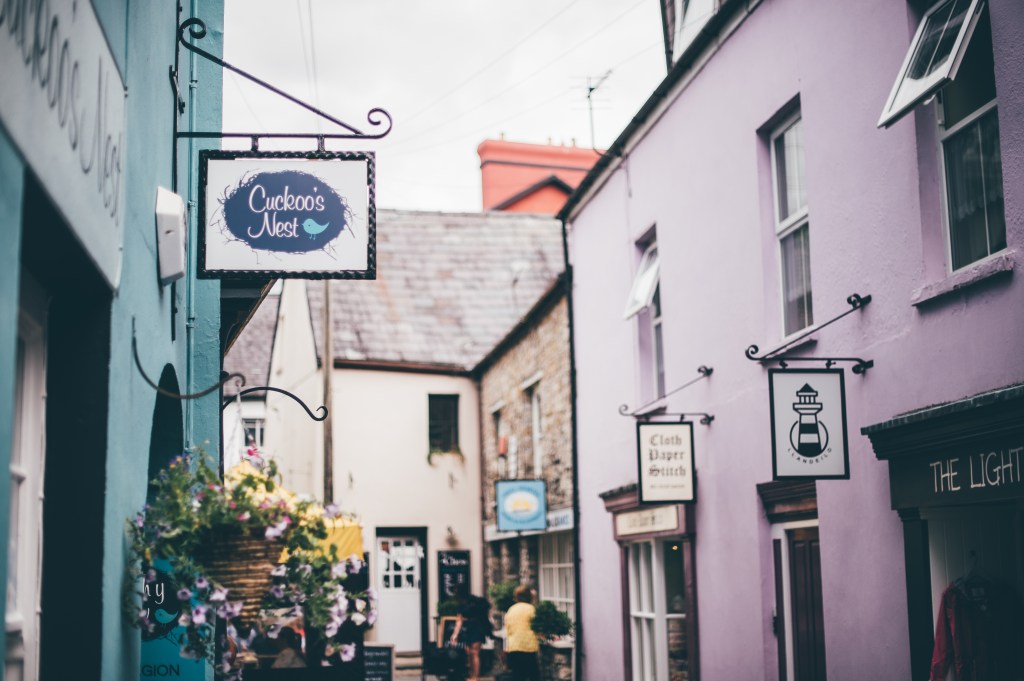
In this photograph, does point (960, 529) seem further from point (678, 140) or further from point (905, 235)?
point (678, 140)

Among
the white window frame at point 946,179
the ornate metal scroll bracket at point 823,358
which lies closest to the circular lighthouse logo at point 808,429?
the ornate metal scroll bracket at point 823,358

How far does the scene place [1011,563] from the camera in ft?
21.5

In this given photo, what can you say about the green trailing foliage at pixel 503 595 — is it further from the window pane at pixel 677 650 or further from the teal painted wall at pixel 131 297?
the teal painted wall at pixel 131 297

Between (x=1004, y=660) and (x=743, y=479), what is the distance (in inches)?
150

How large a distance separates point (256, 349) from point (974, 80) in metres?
29.4

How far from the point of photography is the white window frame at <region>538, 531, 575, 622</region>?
57.3 ft

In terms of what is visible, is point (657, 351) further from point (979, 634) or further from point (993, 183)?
point (979, 634)

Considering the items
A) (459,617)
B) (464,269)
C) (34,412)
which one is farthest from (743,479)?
(464,269)

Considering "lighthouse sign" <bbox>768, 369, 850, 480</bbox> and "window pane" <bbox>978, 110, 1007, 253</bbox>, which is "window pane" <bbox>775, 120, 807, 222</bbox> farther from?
"window pane" <bbox>978, 110, 1007, 253</bbox>

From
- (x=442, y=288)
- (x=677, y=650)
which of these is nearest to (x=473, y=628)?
(x=677, y=650)

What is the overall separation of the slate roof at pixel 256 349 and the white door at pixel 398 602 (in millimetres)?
9061

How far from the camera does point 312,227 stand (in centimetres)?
659

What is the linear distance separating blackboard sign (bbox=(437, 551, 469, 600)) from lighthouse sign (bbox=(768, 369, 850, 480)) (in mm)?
16828

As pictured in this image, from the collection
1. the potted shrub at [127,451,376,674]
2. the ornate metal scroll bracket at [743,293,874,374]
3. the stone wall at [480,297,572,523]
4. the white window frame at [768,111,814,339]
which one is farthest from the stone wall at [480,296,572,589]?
the potted shrub at [127,451,376,674]
